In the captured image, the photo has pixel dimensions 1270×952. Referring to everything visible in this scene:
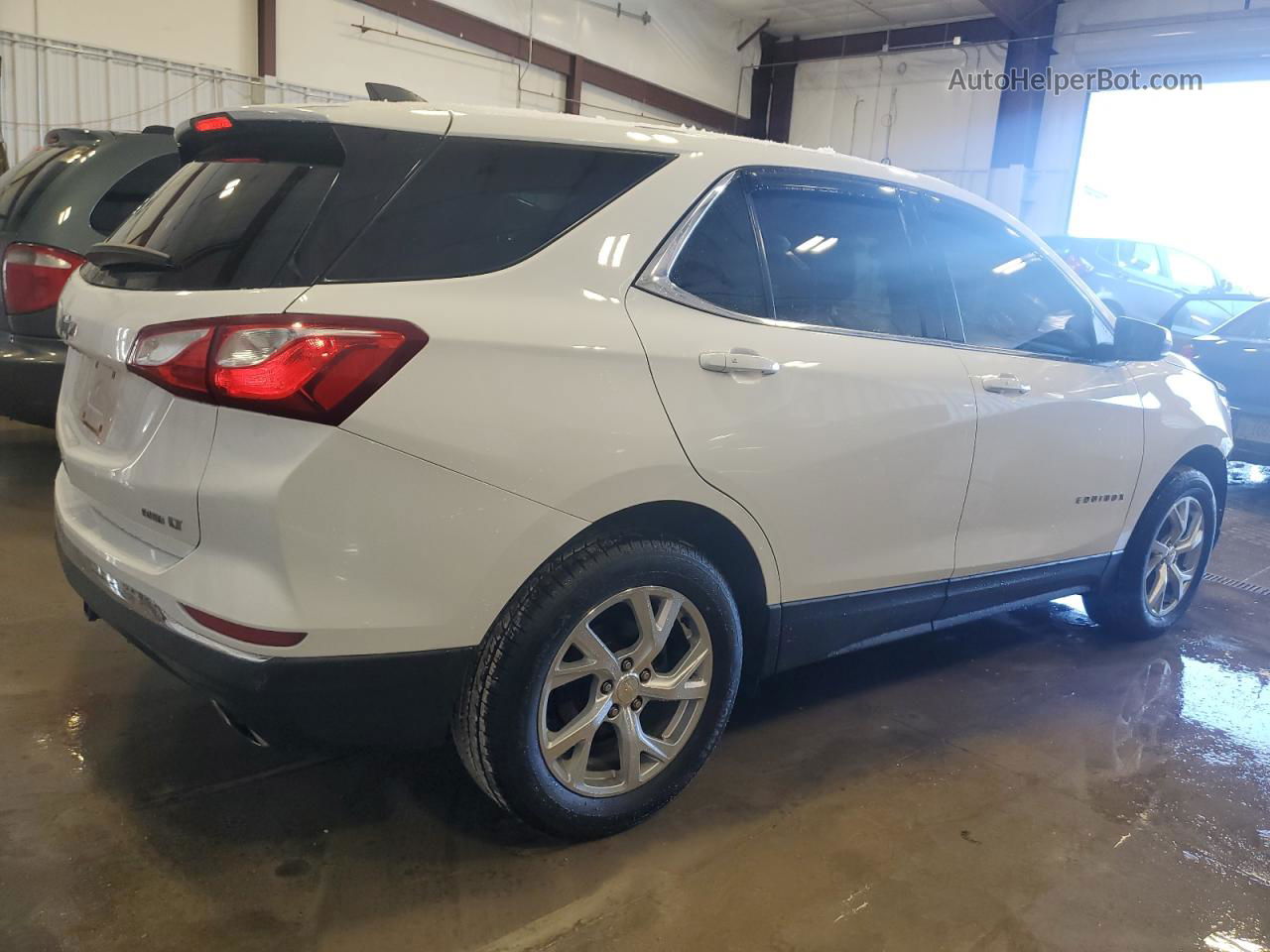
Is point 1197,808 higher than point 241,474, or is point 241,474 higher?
point 241,474

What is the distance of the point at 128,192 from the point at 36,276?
58 cm

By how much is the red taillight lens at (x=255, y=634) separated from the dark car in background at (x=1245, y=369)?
6581 mm

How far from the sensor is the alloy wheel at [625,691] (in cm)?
206

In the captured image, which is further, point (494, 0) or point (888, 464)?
point (494, 0)

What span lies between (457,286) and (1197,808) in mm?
2358

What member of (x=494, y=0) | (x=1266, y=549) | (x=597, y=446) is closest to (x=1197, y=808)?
(x=597, y=446)

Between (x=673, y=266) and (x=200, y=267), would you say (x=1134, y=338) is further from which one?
(x=200, y=267)

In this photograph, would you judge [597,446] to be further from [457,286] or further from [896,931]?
[896,931]

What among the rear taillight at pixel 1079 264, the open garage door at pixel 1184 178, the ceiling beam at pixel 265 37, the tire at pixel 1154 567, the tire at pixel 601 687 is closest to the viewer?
the tire at pixel 601 687

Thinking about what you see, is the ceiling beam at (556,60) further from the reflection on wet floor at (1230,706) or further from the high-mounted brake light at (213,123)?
the reflection on wet floor at (1230,706)

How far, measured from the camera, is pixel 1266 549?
5500mm

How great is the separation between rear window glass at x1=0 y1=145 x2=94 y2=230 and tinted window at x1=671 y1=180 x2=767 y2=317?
3454 millimetres

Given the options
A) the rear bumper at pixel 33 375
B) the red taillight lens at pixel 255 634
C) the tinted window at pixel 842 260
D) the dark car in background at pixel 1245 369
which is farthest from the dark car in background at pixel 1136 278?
the red taillight lens at pixel 255 634

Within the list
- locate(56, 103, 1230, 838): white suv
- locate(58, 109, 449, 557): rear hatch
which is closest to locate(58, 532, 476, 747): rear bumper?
locate(56, 103, 1230, 838): white suv
